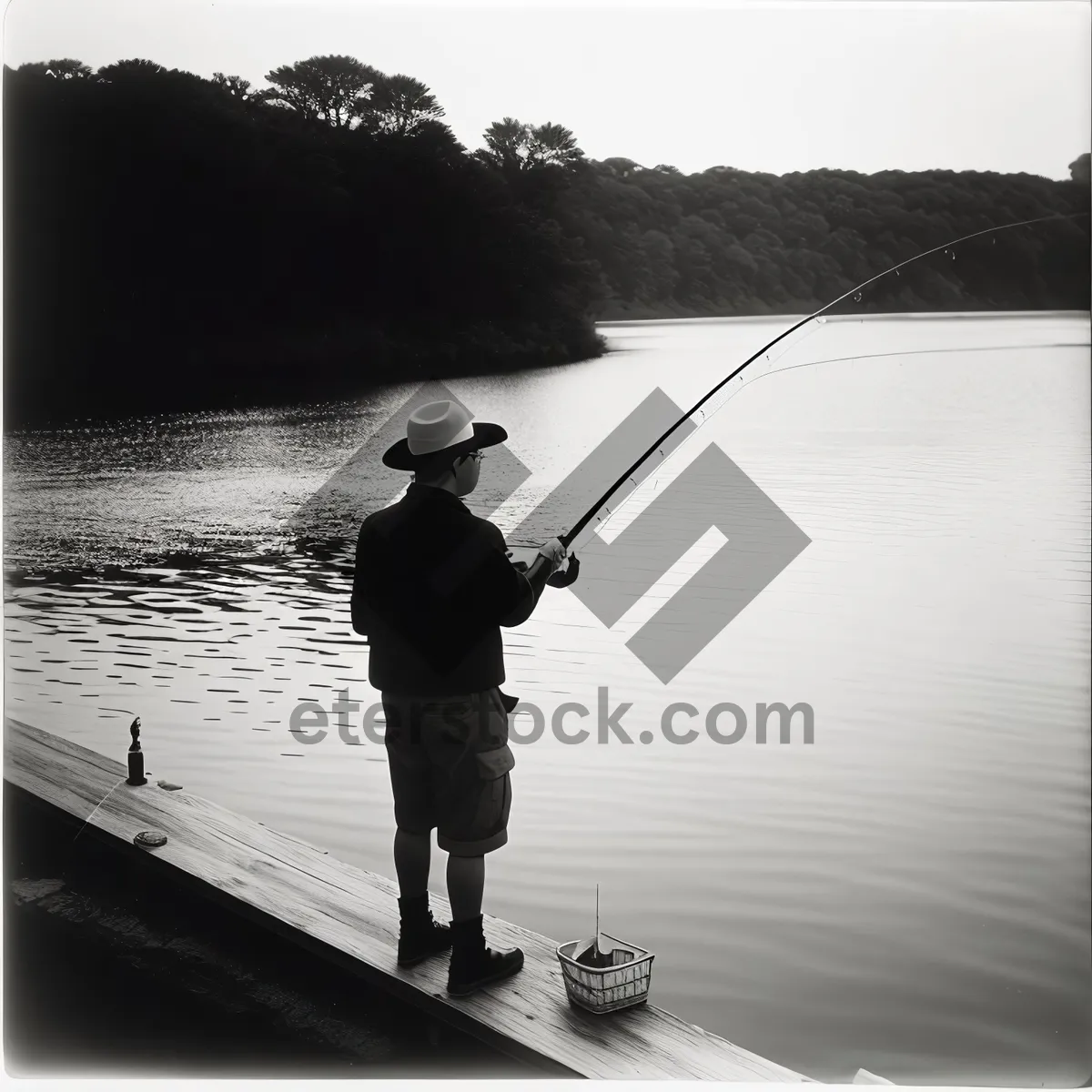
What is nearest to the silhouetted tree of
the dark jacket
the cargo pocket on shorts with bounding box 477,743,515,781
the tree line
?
the tree line

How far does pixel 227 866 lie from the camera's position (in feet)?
8.96

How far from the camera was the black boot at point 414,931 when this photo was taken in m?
2.21

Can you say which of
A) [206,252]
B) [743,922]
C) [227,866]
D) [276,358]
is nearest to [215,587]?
[276,358]

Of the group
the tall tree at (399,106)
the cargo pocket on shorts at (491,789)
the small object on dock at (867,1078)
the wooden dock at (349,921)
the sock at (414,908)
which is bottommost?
the small object on dock at (867,1078)

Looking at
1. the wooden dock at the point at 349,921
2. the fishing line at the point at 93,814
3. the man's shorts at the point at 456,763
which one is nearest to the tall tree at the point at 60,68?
the wooden dock at the point at 349,921

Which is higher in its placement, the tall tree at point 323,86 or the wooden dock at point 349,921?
the tall tree at point 323,86

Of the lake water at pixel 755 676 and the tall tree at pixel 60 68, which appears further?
the tall tree at pixel 60 68

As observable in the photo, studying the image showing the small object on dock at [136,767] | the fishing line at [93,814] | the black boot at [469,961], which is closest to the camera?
the black boot at [469,961]

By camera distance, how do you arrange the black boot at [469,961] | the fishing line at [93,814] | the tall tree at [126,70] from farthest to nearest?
1. the tall tree at [126,70]
2. the fishing line at [93,814]
3. the black boot at [469,961]

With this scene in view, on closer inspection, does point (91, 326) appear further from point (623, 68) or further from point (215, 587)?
point (623, 68)

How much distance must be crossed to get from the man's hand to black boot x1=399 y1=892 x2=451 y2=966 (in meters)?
0.72

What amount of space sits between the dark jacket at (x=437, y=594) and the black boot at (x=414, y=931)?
0.48 metres

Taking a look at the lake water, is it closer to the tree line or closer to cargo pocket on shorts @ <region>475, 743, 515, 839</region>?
the tree line

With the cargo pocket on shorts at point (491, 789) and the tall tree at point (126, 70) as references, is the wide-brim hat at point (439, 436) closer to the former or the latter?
the cargo pocket on shorts at point (491, 789)
